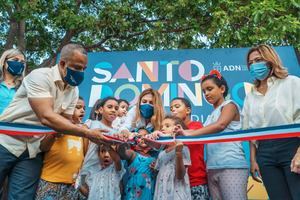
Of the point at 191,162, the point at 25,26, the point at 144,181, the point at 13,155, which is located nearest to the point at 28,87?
the point at 13,155

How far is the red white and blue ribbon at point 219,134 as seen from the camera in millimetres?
2686

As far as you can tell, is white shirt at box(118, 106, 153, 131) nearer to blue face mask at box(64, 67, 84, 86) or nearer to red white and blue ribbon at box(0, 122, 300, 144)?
red white and blue ribbon at box(0, 122, 300, 144)

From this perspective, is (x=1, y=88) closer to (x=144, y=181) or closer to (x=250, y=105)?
(x=144, y=181)

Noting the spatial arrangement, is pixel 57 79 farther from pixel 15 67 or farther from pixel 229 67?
pixel 229 67

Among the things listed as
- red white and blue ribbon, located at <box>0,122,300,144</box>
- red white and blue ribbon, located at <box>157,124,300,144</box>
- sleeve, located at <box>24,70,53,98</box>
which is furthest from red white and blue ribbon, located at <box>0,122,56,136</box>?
red white and blue ribbon, located at <box>157,124,300,144</box>

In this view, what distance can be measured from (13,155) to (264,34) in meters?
5.03

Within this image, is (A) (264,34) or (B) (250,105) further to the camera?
(A) (264,34)

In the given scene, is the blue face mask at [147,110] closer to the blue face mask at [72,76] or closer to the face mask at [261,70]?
the blue face mask at [72,76]

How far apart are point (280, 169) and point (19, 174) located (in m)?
1.77

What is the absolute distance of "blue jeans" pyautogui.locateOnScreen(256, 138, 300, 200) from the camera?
8.72 feet

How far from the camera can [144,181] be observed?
3.26 meters

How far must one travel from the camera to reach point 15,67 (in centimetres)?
352

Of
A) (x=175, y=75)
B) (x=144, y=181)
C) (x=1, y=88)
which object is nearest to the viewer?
(x=144, y=181)

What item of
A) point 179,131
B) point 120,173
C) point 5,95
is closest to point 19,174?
point 120,173
